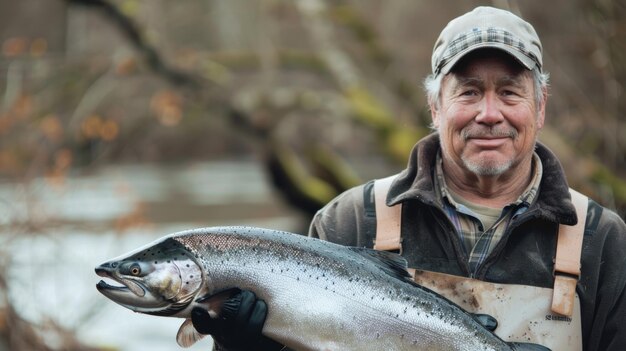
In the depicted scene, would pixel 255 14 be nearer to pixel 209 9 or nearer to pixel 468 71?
pixel 209 9

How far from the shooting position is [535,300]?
2988mm

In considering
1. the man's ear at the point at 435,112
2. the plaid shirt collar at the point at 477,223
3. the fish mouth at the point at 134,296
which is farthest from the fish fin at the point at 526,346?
the fish mouth at the point at 134,296

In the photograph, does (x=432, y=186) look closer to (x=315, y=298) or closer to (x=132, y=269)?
(x=315, y=298)

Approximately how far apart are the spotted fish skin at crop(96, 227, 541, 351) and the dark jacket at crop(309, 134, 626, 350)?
0.83 feet

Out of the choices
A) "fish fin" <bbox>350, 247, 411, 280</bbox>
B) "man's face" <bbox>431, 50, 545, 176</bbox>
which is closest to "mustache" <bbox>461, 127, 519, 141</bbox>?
"man's face" <bbox>431, 50, 545, 176</bbox>

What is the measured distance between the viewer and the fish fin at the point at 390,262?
2877 mm

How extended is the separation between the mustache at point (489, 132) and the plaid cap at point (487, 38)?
0.66 feet

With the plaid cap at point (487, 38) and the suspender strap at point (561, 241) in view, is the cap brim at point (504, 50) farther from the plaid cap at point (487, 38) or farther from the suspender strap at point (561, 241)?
the suspender strap at point (561, 241)

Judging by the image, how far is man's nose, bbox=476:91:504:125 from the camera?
2.99 m

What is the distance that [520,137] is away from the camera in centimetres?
302

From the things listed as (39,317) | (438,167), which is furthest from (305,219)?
(438,167)

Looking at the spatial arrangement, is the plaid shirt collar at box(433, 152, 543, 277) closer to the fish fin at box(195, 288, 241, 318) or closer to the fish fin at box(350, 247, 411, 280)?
the fish fin at box(350, 247, 411, 280)

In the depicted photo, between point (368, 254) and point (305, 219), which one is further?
point (305, 219)

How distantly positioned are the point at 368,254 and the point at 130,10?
7.12 metres
